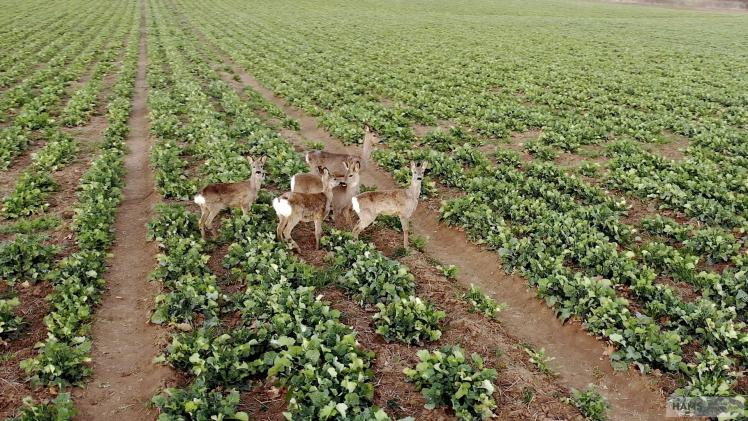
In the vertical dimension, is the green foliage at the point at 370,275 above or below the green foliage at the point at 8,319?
above

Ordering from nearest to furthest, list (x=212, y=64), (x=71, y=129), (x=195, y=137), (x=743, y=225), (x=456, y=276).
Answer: (x=456, y=276) → (x=743, y=225) → (x=195, y=137) → (x=71, y=129) → (x=212, y=64)

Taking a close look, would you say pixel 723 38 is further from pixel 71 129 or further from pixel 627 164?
pixel 71 129

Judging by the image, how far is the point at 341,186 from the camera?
1236 cm

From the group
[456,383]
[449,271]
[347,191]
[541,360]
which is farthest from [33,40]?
[541,360]

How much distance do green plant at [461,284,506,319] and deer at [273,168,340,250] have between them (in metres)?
3.49

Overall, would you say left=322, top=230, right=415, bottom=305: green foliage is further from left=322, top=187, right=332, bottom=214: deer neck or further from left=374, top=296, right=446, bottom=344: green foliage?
left=322, top=187, right=332, bottom=214: deer neck

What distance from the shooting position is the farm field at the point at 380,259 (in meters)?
7.29

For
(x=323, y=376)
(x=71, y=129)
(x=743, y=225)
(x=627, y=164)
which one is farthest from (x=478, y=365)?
(x=71, y=129)

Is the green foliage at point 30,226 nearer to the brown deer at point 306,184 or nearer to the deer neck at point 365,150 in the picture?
the brown deer at point 306,184

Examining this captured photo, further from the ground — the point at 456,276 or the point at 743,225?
the point at 743,225

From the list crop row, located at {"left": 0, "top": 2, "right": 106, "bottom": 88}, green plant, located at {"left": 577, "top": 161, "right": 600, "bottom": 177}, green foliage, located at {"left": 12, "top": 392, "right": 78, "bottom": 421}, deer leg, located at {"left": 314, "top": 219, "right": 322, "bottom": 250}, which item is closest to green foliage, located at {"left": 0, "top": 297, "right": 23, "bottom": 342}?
green foliage, located at {"left": 12, "top": 392, "right": 78, "bottom": 421}

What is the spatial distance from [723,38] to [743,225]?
49022mm

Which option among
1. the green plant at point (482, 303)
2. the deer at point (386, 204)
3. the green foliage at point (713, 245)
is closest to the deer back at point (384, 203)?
the deer at point (386, 204)

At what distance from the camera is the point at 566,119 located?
2112cm
